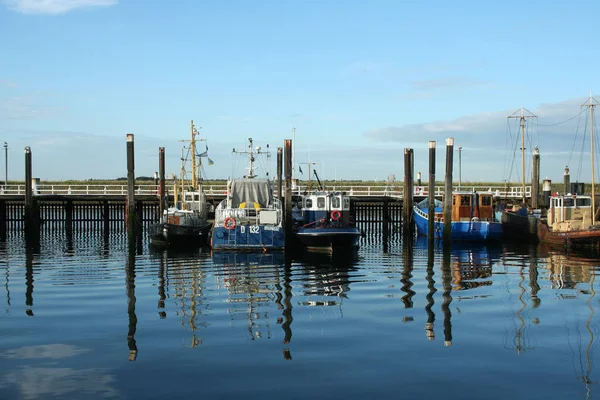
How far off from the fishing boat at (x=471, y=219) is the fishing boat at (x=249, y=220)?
11555mm

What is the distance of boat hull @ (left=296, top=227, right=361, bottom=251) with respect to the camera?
3394cm

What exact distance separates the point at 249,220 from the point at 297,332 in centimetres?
2017

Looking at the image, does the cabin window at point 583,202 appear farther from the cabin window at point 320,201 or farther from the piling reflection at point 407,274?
the cabin window at point 320,201

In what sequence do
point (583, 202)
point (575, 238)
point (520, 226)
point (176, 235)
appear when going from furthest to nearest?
point (520, 226)
point (176, 235)
point (583, 202)
point (575, 238)

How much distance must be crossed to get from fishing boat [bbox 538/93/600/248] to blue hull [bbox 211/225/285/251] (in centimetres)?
1518

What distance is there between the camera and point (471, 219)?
41.8 meters

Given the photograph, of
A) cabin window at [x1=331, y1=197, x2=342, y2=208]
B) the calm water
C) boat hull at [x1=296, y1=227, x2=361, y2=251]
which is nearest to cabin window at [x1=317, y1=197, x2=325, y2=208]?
cabin window at [x1=331, y1=197, x2=342, y2=208]

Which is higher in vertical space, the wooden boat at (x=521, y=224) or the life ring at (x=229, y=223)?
the life ring at (x=229, y=223)

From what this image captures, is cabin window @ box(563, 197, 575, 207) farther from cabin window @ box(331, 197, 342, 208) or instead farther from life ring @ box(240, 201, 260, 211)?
life ring @ box(240, 201, 260, 211)

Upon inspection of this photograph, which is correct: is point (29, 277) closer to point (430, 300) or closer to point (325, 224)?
point (430, 300)

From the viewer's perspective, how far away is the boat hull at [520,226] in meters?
41.2

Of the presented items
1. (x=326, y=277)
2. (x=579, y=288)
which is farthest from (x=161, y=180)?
(x=579, y=288)

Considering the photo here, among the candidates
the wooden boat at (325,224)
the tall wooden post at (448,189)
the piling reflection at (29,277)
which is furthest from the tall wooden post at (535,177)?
the piling reflection at (29,277)

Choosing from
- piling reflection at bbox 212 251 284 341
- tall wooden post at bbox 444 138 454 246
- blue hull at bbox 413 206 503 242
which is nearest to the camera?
piling reflection at bbox 212 251 284 341
